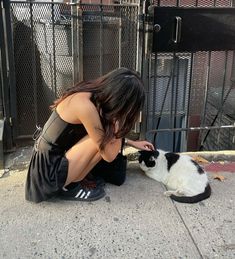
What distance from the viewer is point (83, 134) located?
10.0ft

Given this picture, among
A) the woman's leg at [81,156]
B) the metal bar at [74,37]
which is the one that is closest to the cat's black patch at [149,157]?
the woman's leg at [81,156]

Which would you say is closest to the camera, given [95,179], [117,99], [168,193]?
[117,99]

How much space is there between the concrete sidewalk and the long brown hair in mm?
548

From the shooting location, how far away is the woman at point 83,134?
2.72 m

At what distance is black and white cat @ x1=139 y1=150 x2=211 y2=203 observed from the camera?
3219mm

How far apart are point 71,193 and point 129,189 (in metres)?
0.49

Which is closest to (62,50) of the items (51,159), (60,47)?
(60,47)

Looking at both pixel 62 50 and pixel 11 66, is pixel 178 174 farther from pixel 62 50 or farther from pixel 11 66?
pixel 11 66

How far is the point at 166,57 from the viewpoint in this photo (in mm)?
4227

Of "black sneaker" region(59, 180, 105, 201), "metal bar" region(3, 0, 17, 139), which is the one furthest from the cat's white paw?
"metal bar" region(3, 0, 17, 139)

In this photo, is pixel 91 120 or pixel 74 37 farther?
pixel 74 37

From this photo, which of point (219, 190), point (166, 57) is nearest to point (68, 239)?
point (219, 190)

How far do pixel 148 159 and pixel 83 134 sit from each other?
0.71m

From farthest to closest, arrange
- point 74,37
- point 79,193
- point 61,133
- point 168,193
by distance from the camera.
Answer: point 74,37
point 168,193
point 79,193
point 61,133
